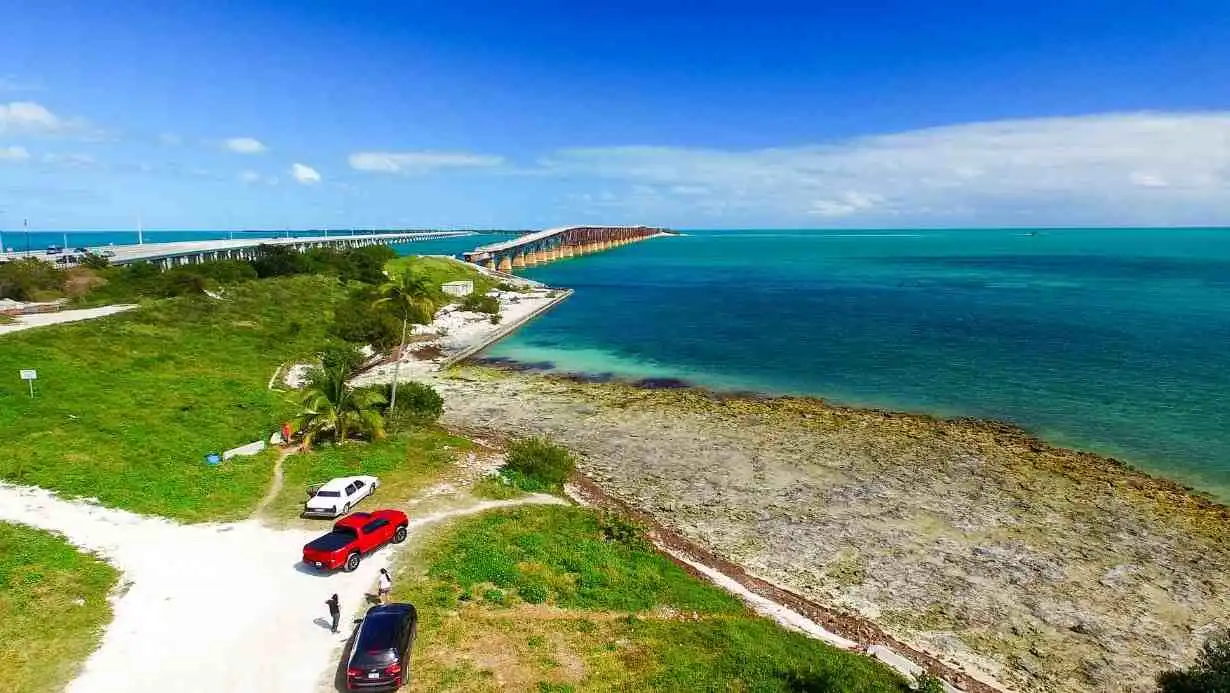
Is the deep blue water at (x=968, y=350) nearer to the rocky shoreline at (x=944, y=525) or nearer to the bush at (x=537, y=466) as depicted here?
the rocky shoreline at (x=944, y=525)

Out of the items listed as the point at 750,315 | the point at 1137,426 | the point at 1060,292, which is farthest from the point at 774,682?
the point at 1060,292

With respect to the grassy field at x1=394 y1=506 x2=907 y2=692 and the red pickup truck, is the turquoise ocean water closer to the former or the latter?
the grassy field at x1=394 y1=506 x2=907 y2=692

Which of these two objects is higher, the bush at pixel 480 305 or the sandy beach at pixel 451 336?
the bush at pixel 480 305

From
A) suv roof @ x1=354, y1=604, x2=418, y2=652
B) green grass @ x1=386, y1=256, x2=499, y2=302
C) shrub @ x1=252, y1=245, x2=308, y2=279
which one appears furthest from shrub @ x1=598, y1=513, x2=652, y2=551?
shrub @ x1=252, y1=245, x2=308, y2=279

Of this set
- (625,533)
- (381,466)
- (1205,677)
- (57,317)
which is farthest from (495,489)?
(57,317)

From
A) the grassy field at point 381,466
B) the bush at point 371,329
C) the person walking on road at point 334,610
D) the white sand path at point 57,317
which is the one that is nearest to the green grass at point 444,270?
the bush at point 371,329
